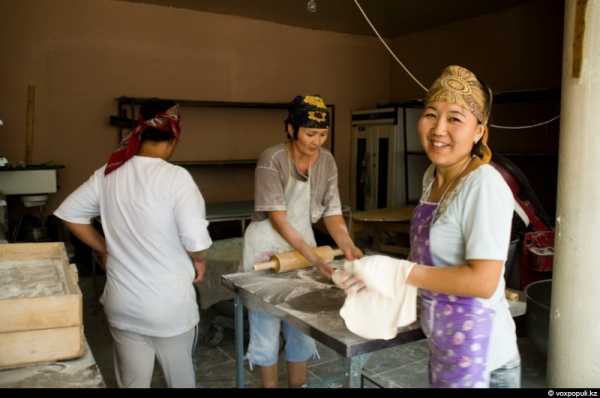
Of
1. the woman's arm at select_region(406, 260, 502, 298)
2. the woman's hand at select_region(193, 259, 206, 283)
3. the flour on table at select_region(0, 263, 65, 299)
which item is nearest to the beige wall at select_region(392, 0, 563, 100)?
the woman's hand at select_region(193, 259, 206, 283)

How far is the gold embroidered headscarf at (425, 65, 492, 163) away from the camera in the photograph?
125 centimetres

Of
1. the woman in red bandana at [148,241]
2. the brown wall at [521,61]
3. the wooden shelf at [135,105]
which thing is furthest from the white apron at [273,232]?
the brown wall at [521,61]

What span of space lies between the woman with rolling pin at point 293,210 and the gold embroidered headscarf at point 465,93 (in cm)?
86

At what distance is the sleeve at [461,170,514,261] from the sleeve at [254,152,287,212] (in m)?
1.09

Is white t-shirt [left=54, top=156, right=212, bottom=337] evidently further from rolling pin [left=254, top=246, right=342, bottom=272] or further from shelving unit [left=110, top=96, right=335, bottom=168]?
shelving unit [left=110, top=96, right=335, bottom=168]

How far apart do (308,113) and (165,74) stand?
12.4ft

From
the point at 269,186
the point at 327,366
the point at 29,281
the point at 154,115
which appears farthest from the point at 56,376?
the point at 327,366

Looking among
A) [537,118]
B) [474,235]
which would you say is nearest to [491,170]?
[474,235]

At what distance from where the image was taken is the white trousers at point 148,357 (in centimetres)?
178

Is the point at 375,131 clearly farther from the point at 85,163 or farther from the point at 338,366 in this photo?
the point at 338,366

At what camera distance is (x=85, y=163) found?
516 centimetres

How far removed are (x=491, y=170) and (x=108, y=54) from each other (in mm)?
4780

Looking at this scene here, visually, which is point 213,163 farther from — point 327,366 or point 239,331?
point 239,331
